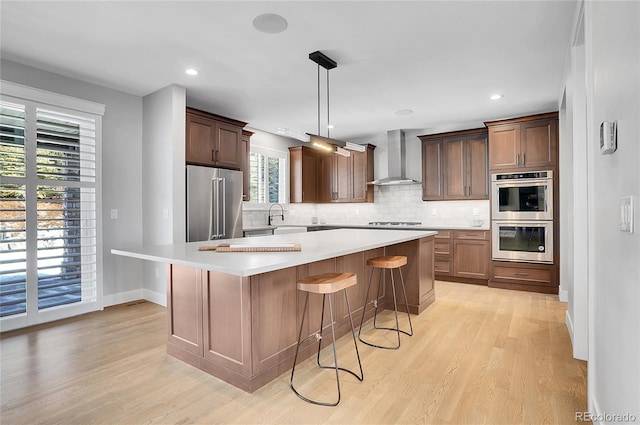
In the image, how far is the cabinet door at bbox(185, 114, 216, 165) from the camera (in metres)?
4.27

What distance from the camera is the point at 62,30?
275 cm

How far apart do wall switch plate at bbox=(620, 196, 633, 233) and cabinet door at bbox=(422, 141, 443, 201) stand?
15.2 feet

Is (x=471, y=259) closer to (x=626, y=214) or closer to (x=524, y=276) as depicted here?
(x=524, y=276)

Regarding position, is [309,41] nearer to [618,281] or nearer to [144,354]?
[618,281]

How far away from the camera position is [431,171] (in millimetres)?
5809

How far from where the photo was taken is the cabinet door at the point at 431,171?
573 cm

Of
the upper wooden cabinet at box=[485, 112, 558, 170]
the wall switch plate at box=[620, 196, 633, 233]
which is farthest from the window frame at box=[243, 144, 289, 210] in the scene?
the wall switch plate at box=[620, 196, 633, 233]

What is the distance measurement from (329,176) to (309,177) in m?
0.44

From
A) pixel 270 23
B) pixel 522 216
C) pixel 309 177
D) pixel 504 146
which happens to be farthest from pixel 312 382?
pixel 309 177

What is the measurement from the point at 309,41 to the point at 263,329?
2.32 m

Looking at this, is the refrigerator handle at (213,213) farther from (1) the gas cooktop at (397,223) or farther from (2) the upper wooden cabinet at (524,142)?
(2) the upper wooden cabinet at (524,142)

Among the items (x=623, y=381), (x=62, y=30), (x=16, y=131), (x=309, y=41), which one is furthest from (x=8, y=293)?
(x=623, y=381)

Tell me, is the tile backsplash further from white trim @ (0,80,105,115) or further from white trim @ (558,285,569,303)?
white trim @ (0,80,105,115)

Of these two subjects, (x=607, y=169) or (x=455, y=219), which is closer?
(x=607, y=169)
